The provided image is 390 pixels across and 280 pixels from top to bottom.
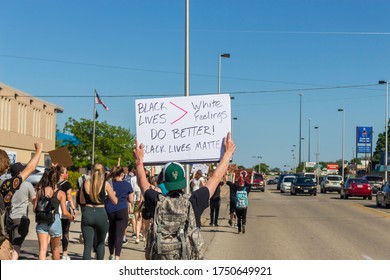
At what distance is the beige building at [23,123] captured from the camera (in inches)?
2377

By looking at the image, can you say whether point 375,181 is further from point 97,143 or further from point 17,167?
point 17,167

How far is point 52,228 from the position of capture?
11.0 metres

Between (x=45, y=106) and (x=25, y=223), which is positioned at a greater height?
(x=45, y=106)

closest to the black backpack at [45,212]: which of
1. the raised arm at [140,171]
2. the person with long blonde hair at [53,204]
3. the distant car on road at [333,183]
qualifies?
the person with long blonde hair at [53,204]

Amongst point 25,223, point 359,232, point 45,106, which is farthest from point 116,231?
point 45,106

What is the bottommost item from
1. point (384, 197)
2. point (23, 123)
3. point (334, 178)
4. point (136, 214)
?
point (334, 178)

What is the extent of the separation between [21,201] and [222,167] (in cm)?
551

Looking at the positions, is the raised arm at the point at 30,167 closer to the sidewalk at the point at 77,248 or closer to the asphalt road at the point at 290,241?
the sidewalk at the point at 77,248

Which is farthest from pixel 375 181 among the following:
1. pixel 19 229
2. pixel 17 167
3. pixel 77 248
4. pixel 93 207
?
pixel 17 167

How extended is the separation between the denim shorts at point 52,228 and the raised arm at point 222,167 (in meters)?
5.35

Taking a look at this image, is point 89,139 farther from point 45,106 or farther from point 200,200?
point 200,200
